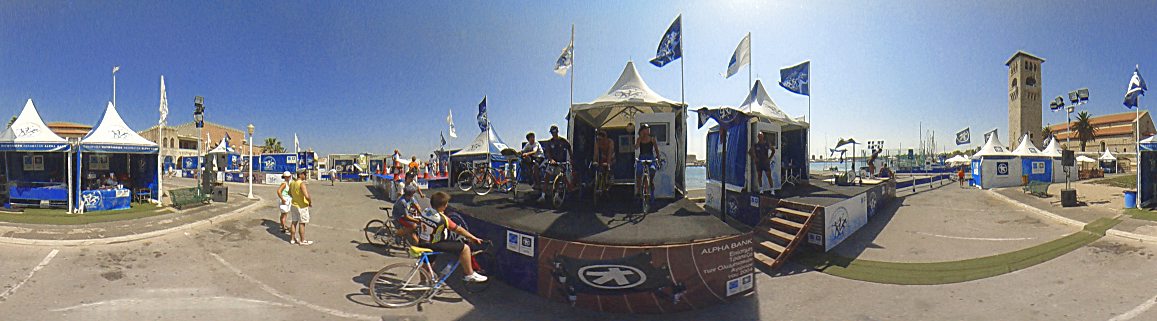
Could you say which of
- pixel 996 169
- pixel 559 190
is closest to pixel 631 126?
pixel 559 190

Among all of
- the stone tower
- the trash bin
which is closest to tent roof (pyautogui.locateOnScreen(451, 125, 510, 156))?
the trash bin

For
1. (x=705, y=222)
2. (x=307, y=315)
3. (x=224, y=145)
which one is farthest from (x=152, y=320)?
(x=224, y=145)

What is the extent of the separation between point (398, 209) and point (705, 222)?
481 centimetres

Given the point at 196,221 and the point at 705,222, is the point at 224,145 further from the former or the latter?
the point at 705,222

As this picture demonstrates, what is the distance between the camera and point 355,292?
19.6 feet

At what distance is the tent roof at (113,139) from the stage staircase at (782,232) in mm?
18299

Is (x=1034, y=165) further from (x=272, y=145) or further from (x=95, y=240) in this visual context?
(x=272, y=145)

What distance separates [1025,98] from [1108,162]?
2654 cm

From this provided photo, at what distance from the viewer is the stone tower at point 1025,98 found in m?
63.0

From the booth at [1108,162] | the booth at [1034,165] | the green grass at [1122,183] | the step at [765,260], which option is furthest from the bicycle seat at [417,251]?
the booth at [1108,162]

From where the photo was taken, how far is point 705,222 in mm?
6289

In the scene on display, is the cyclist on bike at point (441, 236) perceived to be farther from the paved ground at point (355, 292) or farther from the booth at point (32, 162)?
the booth at point (32, 162)

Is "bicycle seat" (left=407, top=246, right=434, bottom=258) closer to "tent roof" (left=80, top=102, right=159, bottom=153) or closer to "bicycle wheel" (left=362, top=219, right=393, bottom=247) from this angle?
"bicycle wheel" (left=362, top=219, right=393, bottom=247)

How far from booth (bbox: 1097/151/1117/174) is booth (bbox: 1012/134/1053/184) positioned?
24581 millimetres
